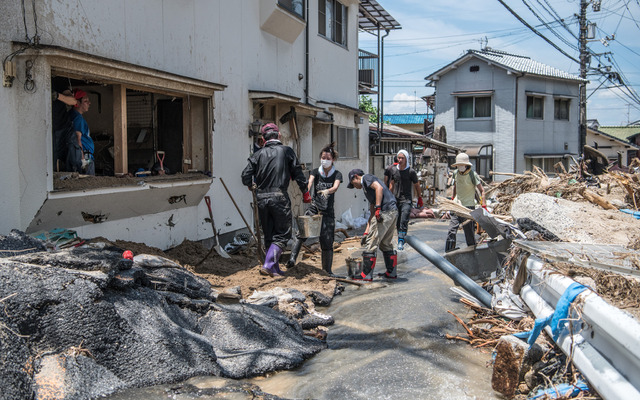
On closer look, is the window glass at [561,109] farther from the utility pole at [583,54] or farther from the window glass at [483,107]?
the utility pole at [583,54]

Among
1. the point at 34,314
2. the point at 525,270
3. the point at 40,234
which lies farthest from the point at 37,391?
the point at 525,270

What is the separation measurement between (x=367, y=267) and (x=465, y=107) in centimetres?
2560

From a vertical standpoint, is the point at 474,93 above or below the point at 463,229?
above

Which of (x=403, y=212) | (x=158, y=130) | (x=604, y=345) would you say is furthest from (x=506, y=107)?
(x=604, y=345)

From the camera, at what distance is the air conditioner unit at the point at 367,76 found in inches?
768

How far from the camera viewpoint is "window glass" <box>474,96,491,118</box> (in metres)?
30.8

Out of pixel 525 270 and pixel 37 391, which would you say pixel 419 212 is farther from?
pixel 37 391

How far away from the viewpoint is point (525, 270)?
16.1 ft

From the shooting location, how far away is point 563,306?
3627mm

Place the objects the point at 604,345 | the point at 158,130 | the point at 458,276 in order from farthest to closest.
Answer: the point at 158,130
the point at 458,276
the point at 604,345

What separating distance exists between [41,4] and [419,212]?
13.3m

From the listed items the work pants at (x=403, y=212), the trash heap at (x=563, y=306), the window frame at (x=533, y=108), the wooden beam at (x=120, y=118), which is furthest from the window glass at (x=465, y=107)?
the wooden beam at (x=120, y=118)

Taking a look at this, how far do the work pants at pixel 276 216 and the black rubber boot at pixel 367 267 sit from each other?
1139mm

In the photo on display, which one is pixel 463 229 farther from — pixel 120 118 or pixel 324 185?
pixel 120 118
